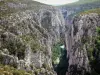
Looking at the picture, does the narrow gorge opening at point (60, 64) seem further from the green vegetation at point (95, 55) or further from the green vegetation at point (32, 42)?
the green vegetation at point (32, 42)

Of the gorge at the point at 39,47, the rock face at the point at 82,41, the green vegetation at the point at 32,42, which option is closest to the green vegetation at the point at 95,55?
the gorge at the point at 39,47

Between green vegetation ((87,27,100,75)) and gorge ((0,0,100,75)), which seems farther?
green vegetation ((87,27,100,75))

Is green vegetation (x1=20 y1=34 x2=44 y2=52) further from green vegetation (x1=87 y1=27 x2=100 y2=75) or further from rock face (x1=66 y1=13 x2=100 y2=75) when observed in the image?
green vegetation (x1=87 y1=27 x2=100 y2=75)

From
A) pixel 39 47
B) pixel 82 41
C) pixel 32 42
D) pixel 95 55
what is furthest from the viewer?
pixel 82 41

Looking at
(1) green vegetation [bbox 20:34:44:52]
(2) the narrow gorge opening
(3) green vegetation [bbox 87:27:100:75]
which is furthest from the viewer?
(2) the narrow gorge opening

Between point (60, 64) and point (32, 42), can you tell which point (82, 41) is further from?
point (32, 42)

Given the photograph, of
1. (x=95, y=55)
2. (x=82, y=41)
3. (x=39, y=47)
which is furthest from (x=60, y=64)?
(x=39, y=47)

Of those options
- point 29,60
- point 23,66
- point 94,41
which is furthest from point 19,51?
point 94,41

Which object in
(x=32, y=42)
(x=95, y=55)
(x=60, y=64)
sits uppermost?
(x=32, y=42)

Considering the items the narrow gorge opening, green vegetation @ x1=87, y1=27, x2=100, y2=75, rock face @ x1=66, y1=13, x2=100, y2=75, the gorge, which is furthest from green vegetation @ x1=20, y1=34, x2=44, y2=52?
the narrow gorge opening

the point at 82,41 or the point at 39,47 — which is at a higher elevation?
the point at 39,47
